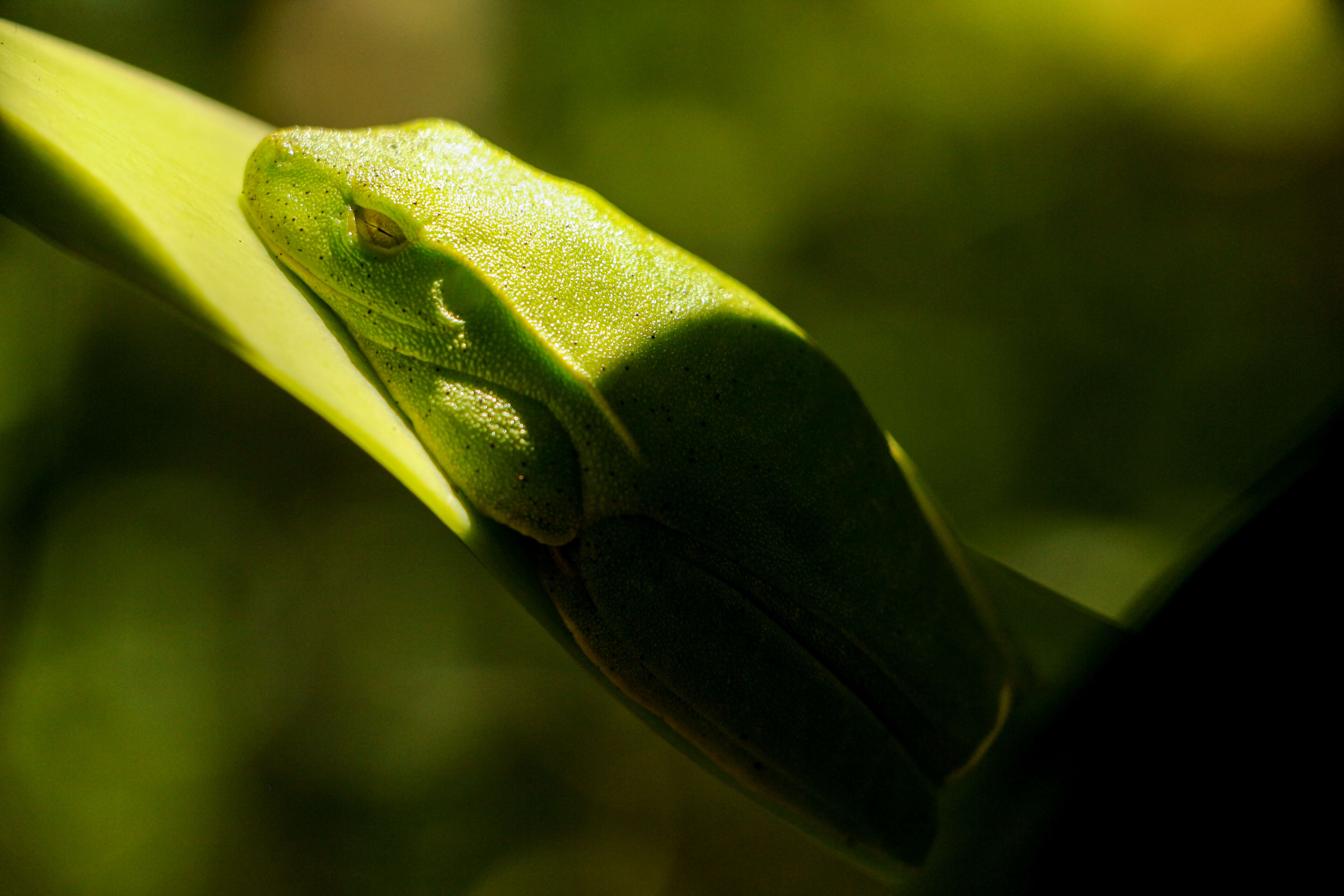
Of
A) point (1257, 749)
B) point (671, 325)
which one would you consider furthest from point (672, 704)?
point (1257, 749)

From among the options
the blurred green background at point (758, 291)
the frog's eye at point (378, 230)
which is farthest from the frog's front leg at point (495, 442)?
the blurred green background at point (758, 291)

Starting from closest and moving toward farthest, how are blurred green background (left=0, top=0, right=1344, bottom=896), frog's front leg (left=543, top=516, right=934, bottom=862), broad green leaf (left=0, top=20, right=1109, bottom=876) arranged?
broad green leaf (left=0, top=20, right=1109, bottom=876) < frog's front leg (left=543, top=516, right=934, bottom=862) < blurred green background (left=0, top=0, right=1344, bottom=896)

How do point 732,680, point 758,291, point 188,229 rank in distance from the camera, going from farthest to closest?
point 758,291 → point 732,680 → point 188,229

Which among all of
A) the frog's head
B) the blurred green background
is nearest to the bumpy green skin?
the frog's head

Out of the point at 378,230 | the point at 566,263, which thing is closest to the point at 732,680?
the point at 566,263

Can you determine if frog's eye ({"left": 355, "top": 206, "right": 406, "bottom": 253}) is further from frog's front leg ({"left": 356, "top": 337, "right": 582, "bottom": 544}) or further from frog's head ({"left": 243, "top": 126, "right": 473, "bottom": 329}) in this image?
frog's front leg ({"left": 356, "top": 337, "right": 582, "bottom": 544})

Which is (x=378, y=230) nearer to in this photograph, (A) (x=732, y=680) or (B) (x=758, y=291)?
(A) (x=732, y=680)

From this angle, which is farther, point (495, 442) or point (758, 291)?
point (758, 291)
